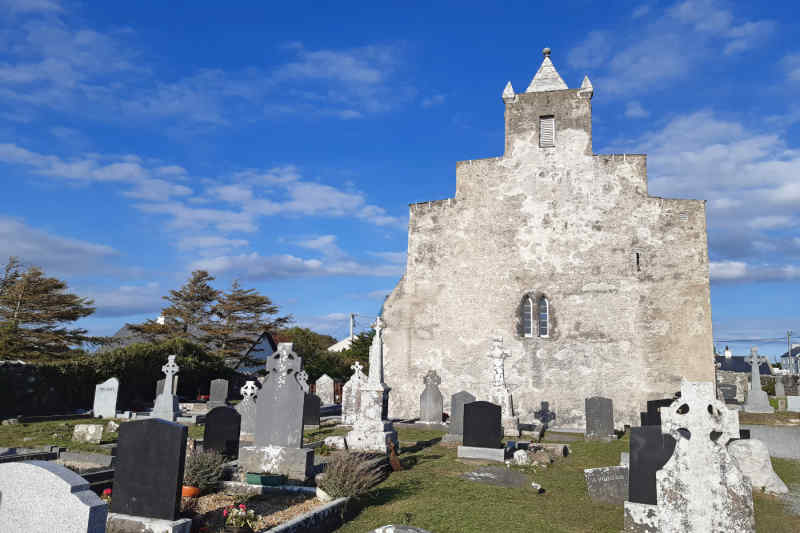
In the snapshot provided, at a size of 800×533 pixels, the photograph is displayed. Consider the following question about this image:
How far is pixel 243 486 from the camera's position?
806 centimetres

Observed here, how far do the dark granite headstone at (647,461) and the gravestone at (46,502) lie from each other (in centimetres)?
599

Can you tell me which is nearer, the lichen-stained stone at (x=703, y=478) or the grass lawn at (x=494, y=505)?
the lichen-stained stone at (x=703, y=478)

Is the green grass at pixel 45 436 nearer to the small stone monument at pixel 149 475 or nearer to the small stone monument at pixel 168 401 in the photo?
the small stone monument at pixel 168 401

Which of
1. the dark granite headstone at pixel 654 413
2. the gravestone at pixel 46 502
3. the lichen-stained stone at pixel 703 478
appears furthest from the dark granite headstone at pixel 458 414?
the gravestone at pixel 46 502

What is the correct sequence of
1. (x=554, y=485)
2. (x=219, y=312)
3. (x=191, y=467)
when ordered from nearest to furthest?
1. (x=191, y=467)
2. (x=554, y=485)
3. (x=219, y=312)

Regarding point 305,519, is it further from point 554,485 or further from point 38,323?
point 38,323

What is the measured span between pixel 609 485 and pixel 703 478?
3.52m

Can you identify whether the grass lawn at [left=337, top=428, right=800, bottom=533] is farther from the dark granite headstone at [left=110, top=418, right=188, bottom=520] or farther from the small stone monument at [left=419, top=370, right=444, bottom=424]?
the small stone monument at [left=419, top=370, right=444, bottom=424]

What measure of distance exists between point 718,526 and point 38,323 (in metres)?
33.0

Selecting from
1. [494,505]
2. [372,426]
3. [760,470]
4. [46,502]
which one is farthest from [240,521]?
[760,470]

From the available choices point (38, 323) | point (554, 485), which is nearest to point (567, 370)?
point (554, 485)

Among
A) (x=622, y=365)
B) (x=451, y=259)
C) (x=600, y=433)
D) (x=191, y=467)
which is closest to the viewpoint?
(x=191, y=467)

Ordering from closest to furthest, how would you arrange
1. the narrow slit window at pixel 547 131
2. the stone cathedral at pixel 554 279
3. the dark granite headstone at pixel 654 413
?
the dark granite headstone at pixel 654 413, the stone cathedral at pixel 554 279, the narrow slit window at pixel 547 131

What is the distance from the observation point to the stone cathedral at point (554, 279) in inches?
794
